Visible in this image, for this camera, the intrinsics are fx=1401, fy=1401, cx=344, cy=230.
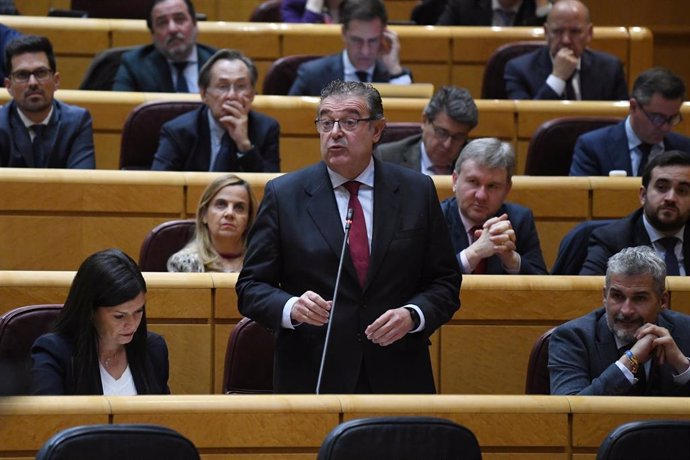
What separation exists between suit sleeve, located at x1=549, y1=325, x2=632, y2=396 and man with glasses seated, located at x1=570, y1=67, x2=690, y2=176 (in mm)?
Result: 999

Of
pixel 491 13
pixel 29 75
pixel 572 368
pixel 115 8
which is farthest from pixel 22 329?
pixel 491 13

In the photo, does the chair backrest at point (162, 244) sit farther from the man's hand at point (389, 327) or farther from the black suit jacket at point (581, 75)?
the black suit jacket at point (581, 75)

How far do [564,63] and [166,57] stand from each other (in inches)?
40.9

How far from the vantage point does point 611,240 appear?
107 inches

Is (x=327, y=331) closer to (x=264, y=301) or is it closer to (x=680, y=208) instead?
(x=264, y=301)

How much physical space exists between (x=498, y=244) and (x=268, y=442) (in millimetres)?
809

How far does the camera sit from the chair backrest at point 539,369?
93.4 inches

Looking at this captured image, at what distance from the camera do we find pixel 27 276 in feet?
8.16

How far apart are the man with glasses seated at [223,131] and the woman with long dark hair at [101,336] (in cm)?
93

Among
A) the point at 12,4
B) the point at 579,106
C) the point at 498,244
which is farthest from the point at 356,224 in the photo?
the point at 12,4

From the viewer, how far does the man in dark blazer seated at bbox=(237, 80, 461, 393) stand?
6.82 feet

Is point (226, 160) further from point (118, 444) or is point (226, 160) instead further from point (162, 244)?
point (118, 444)

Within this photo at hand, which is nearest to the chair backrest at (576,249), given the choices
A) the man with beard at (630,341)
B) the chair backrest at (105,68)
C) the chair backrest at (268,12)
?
the man with beard at (630,341)

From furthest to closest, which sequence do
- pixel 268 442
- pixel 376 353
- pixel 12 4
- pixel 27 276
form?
pixel 12 4 < pixel 27 276 < pixel 376 353 < pixel 268 442
